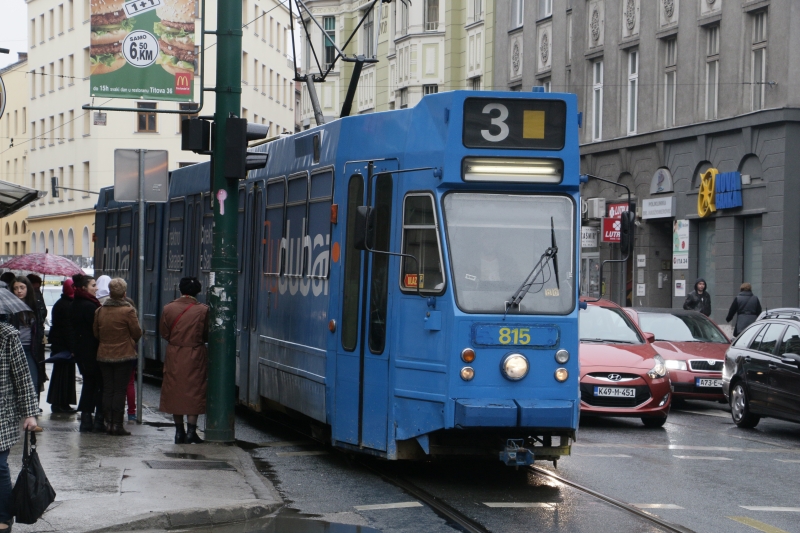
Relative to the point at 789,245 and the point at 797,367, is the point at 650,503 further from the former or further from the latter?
the point at 789,245

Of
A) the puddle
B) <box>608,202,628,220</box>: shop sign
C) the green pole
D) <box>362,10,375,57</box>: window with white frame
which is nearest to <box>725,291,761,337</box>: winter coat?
<box>608,202,628,220</box>: shop sign

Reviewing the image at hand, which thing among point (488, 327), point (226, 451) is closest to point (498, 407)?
point (488, 327)

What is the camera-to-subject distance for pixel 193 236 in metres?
18.7

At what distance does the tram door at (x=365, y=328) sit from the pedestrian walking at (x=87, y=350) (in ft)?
11.9

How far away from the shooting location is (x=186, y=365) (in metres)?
13.8

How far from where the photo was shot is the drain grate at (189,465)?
11.6 metres

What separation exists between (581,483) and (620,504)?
1211mm

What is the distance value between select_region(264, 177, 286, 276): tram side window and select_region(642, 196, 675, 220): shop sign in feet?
71.6

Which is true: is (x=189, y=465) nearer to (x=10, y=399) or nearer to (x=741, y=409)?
(x=10, y=399)

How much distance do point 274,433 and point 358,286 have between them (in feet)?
13.0

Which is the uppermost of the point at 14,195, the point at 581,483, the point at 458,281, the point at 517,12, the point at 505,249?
the point at 517,12

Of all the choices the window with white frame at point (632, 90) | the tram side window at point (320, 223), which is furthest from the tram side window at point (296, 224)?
the window with white frame at point (632, 90)

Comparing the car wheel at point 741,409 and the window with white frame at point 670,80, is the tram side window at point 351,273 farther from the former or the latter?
the window with white frame at point 670,80

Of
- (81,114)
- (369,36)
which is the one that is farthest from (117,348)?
(81,114)
